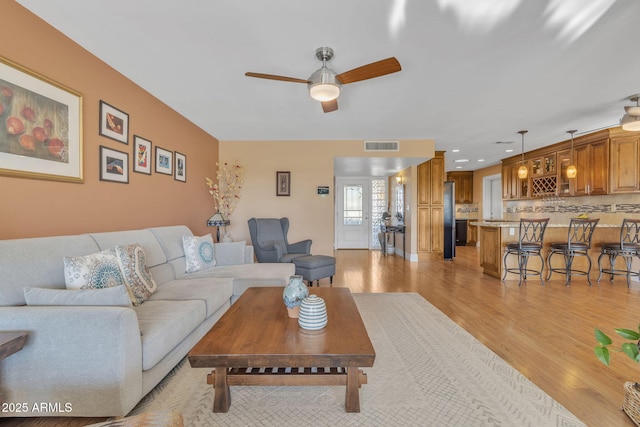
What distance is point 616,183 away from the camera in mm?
4668

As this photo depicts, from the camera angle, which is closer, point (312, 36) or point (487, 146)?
point (312, 36)

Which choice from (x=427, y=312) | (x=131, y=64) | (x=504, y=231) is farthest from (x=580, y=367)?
(x=131, y=64)

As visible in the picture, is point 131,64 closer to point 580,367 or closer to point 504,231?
point 580,367

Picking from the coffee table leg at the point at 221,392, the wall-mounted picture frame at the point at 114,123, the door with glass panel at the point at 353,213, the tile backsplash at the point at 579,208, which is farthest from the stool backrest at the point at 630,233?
the wall-mounted picture frame at the point at 114,123

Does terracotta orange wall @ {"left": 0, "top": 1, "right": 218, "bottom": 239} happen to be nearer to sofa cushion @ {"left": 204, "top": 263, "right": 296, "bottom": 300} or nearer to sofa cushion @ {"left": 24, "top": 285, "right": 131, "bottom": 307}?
sofa cushion @ {"left": 24, "top": 285, "right": 131, "bottom": 307}

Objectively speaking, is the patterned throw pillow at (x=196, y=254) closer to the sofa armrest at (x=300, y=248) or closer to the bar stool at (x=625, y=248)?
the sofa armrest at (x=300, y=248)

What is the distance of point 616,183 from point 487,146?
2068 millimetres

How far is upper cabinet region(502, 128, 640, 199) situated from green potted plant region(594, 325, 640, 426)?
187 inches

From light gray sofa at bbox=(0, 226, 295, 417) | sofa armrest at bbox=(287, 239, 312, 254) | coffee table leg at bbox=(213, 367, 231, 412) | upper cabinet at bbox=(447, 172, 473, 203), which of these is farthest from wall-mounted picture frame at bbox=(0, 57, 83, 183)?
upper cabinet at bbox=(447, 172, 473, 203)

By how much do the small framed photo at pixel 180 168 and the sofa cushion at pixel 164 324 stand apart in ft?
7.28

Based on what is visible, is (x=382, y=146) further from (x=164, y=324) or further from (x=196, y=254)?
(x=164, y=324)

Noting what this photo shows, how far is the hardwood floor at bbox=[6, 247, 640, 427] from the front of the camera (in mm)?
1673

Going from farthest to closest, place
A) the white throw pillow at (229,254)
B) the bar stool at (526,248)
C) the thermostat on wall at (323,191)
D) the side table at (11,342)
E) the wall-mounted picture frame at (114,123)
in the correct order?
the thermostat on wall at (323,191), the bar stool at (526,248), the white throw pillow at (229,254), the wall-mounted picture frame at (114,123), the side table at (11,342)

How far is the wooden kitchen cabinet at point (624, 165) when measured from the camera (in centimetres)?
449
